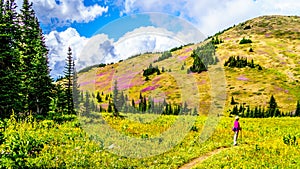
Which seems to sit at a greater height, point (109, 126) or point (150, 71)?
point (150, 71)

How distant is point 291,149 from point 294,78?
88972mm

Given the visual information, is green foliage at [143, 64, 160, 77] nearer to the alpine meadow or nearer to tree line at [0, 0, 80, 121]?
the alpine meadow

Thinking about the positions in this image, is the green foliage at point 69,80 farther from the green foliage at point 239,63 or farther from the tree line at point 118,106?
the green foliage at point 239,63

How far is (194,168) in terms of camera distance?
15.2 metres

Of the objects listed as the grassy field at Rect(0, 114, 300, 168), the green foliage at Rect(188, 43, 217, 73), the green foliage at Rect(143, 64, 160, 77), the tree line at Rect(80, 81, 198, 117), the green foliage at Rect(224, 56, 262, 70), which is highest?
the green foliage at Rect(224, 56, 262, 70)

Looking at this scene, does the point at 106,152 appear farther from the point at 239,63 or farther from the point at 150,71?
the point at 239,63

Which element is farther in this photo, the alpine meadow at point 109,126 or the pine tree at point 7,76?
the pine tree at point 7,76

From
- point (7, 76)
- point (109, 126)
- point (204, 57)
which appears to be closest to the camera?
point (109, 126)

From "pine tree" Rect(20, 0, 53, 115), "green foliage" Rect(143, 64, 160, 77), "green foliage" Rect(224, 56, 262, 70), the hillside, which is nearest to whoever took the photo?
"pine tree" Rect(20, 0, 53, 115)

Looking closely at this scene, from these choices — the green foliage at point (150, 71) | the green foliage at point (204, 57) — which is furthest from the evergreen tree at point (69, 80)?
the green foliage at point (150, 71)

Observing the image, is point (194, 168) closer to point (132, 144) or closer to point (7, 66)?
point (132, 144)

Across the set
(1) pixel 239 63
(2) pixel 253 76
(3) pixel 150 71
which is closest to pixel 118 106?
(3) pixel 150 71

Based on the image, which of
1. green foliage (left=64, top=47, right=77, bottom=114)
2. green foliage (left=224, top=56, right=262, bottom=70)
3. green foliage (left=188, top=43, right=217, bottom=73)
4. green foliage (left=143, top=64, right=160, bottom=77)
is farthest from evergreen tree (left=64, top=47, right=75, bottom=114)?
green foliage (left=224, top=56, right=262, bottom=70)

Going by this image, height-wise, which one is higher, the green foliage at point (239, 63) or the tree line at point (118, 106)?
the green foliage at point (239, 63)
